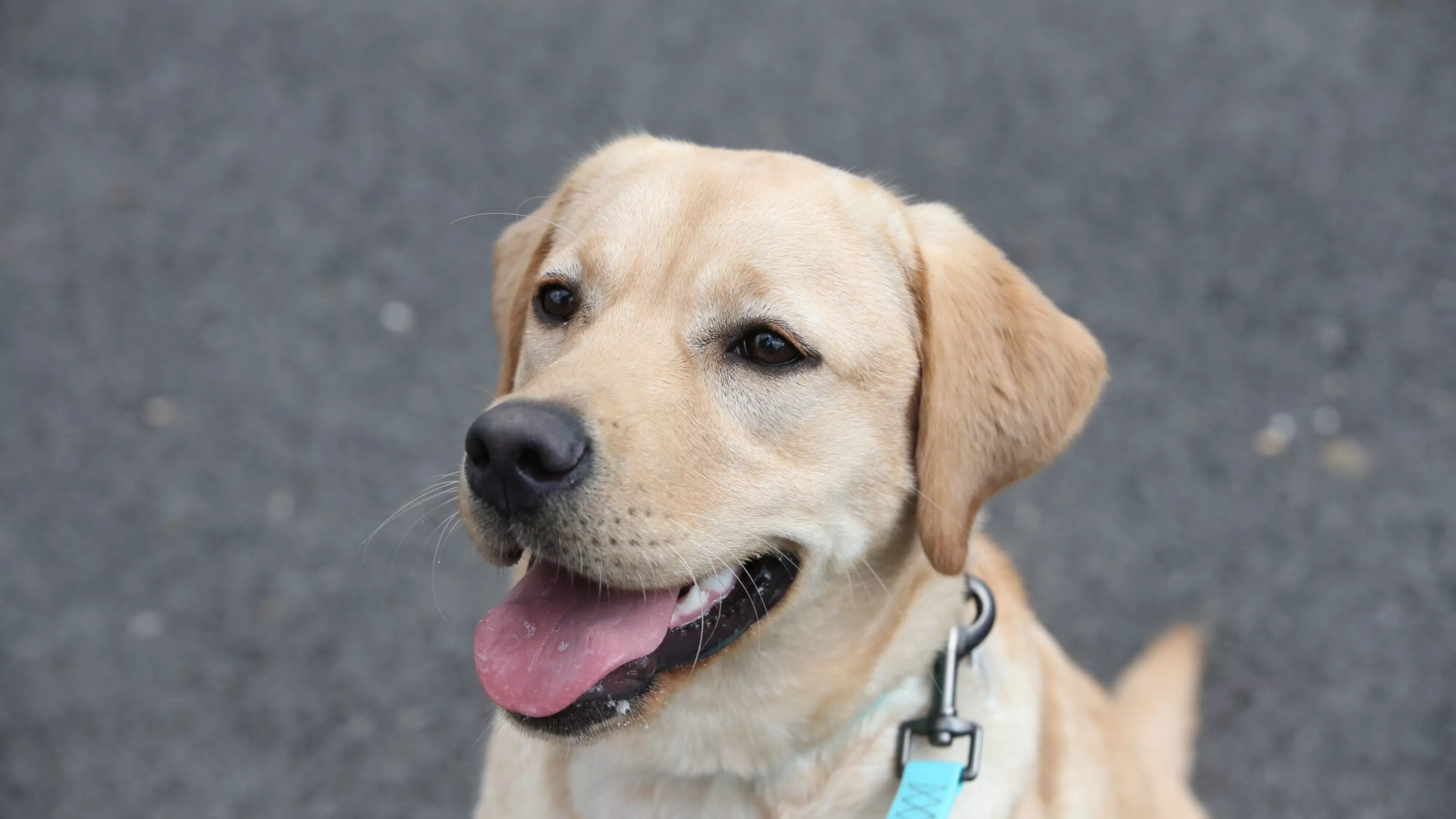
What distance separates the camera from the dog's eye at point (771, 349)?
2350 millimetres

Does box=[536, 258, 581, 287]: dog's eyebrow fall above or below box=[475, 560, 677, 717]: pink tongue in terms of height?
above

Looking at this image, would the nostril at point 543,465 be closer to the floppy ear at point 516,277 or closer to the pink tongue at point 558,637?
the pink tongue at point 558,637

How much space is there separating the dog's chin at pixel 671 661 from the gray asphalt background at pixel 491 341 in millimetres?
1924

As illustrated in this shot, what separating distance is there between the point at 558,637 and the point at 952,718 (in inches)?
35.3

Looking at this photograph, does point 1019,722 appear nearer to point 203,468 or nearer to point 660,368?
point 660,368

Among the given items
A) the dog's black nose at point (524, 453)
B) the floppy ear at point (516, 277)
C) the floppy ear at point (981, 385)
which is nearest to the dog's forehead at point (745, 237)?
the floppy ear at point (981, 385)

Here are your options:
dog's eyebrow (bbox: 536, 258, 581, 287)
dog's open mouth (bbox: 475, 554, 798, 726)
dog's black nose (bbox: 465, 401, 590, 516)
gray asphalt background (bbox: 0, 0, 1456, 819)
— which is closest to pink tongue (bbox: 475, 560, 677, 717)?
dog's open mouth (bbox: 475, 554, 798, 726)

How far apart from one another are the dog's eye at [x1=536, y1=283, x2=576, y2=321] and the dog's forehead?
6 centimetres

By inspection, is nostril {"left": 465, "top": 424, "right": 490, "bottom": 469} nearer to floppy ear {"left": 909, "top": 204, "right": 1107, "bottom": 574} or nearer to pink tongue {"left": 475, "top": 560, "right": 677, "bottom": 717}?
pink tongue {"left": 475, "top": 560, "right": 677, "bottom": 717}

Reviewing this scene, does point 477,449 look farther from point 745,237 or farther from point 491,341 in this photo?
point 491,341

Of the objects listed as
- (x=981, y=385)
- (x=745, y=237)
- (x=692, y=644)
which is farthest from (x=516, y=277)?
(x=981, y=385)

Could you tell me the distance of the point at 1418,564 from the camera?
4.36 metres

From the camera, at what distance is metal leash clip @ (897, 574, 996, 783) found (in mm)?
2389

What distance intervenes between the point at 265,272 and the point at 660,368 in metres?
3.57
